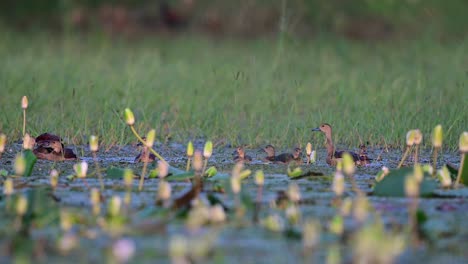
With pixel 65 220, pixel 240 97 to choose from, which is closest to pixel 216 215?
pixel 65 220

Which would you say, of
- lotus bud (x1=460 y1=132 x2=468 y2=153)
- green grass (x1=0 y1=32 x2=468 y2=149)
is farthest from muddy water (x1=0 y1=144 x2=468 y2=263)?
green grass (x1=0 y1=32 x2=468 y2=149)

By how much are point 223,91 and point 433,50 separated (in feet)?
16.1

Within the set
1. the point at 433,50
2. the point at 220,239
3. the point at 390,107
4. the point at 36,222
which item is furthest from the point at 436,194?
the point at 433,50

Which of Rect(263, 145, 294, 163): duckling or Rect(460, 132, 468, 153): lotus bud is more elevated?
Rect(460, 132, 468, 153): lotus bud

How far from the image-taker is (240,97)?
873 centimetres

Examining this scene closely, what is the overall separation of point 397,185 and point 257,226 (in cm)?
100

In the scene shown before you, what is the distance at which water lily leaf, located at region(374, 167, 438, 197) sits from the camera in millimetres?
4828

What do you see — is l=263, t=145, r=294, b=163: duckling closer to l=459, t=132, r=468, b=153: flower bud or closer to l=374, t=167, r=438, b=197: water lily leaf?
l=374, t=167, r=438, b=197: water lily leaf

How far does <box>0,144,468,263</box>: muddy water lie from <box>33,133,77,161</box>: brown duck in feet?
0.21

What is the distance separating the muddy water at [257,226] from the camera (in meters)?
3.72

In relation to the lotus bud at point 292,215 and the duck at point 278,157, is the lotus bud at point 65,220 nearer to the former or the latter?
the lotus bud at point 292,215

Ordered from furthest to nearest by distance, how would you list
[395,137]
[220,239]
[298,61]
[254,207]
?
[298,61]
[395,137]
[254,207]
[220,239]

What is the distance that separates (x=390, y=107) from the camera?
841 centimetres

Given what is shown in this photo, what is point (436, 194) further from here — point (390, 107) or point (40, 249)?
point (390, 107)
